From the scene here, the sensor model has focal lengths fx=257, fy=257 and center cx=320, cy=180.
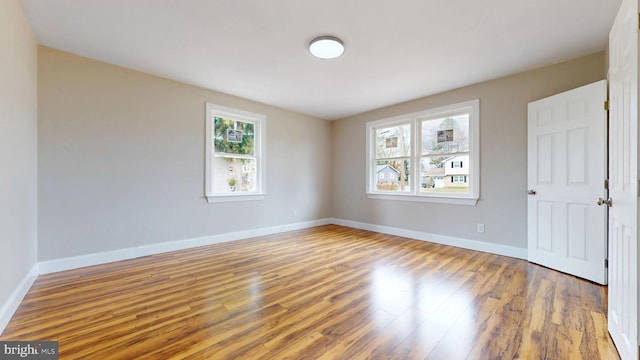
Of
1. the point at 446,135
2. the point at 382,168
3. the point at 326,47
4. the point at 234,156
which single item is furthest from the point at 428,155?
the point at 234,156

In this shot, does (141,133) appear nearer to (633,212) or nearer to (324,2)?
(324,2)

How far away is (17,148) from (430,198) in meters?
4.93

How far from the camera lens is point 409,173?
4.68m

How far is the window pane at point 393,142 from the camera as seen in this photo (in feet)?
15.7

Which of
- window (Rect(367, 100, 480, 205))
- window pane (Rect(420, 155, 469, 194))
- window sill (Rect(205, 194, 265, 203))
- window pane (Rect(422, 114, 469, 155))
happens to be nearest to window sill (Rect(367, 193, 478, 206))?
window (Rect(367, 100, 480, 205))

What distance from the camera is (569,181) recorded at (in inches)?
111

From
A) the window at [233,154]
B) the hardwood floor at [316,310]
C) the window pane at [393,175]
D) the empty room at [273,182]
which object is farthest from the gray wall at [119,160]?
the window pane at [393,175]

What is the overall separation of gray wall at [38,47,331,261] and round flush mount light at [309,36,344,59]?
2.14m

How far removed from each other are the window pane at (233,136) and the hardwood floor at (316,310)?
189 cm

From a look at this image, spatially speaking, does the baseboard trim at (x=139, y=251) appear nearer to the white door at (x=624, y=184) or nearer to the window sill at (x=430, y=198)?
the window sill at (x=430, y=198)

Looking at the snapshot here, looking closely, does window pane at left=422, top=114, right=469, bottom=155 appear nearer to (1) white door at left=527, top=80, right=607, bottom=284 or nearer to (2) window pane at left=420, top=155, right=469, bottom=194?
(2) window pane at left=420, top=155, right=469, bottom=194

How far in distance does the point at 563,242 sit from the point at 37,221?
5.75 metres

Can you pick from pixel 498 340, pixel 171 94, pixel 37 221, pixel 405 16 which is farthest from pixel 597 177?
pixel 37 221

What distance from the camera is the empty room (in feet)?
5.57
